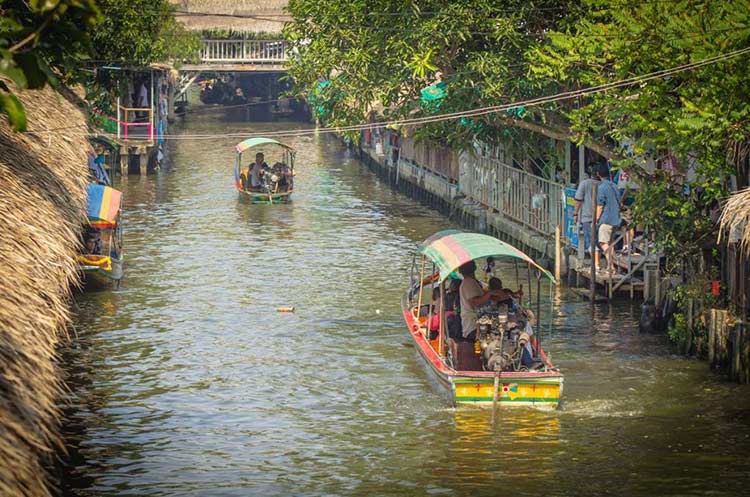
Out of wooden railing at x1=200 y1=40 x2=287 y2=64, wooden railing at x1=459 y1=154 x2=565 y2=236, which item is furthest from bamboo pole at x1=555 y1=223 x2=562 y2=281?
wooden railing at x1=200 y1=40 x2=287 y2=64

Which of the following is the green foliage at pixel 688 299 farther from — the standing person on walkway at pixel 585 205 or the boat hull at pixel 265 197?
the boat hull at pixel 265 197

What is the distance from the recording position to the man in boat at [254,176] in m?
37.6

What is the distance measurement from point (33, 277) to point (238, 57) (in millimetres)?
53131

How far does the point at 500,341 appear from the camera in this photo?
15.7 metres

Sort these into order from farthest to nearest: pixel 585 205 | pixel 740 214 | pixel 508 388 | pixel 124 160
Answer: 1. pixel 124 160
2. pixel 585 205
3. pixel 508 388
4. pixel 740 214

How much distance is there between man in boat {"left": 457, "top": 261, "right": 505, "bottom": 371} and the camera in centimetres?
1620

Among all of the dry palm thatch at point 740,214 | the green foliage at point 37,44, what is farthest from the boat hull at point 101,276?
the green foliage at point 37,44

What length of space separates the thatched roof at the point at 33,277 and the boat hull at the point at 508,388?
4.85 m

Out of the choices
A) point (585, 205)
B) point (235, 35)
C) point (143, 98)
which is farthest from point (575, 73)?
point (235, 35)

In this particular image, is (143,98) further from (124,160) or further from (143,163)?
(124,160)

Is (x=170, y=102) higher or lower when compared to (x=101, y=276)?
higher

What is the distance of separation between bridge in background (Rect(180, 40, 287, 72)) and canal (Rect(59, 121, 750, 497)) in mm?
33985

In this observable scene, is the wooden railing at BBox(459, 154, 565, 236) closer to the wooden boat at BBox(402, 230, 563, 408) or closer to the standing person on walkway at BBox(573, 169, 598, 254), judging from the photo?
the standing person on walkway at BBox(573, 169, 598, 254)

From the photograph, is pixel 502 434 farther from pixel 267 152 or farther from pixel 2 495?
pixel 267 152
